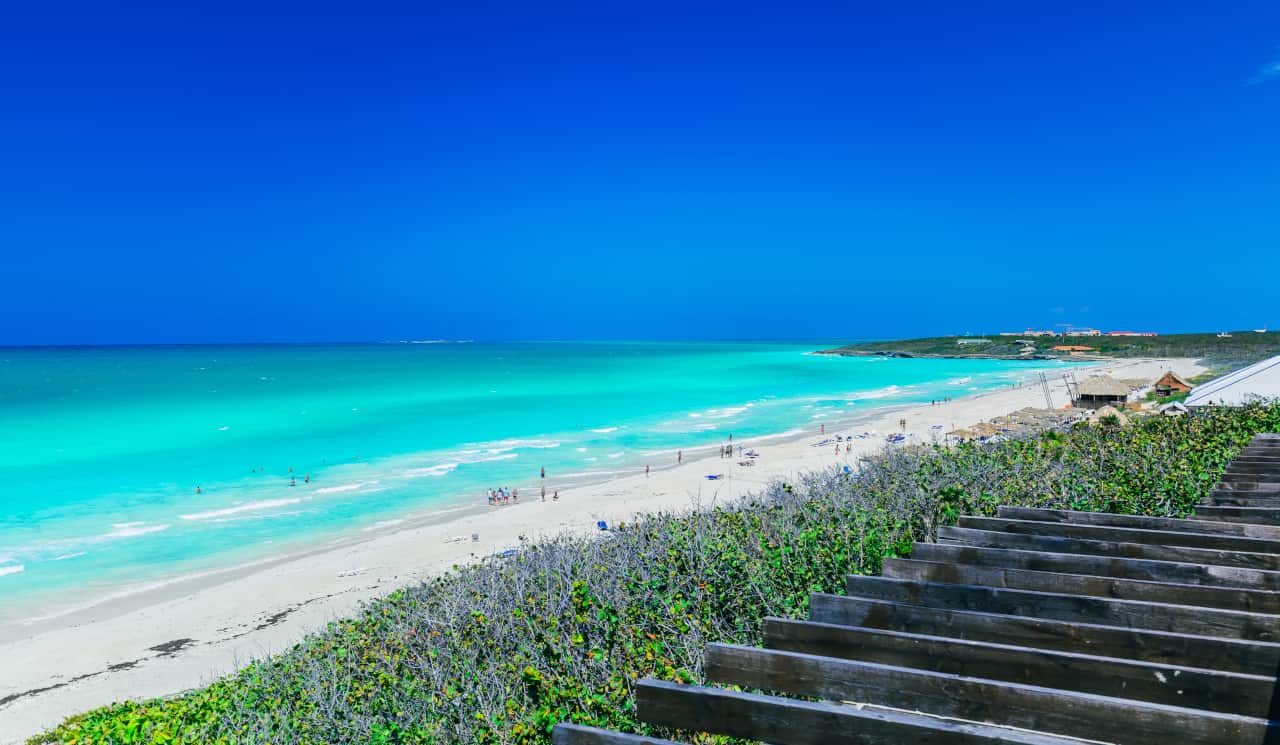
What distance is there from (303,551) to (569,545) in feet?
46.5

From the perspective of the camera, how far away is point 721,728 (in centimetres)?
258

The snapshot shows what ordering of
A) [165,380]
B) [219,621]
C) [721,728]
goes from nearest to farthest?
[721,728], [219,621], [165,380]

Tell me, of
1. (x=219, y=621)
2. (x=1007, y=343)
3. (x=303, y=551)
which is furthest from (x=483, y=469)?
(x=1007, y=343)

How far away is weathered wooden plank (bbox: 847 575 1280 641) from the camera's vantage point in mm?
2961

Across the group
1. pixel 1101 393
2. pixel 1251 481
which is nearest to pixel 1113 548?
pixel 1251 481

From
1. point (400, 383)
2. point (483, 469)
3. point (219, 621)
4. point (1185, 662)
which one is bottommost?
point (219, 621)

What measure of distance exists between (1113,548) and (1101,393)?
3542cm

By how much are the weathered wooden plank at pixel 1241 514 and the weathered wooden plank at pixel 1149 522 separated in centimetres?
36

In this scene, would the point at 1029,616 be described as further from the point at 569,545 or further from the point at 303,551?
the point at 303,551

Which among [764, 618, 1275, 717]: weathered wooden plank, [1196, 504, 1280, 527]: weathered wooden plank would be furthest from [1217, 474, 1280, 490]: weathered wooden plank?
[764, 618, 1275, 717]: weathered wooden plank

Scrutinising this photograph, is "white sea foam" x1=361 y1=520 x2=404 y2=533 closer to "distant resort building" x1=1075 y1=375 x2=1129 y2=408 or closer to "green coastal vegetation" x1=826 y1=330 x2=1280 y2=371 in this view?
"distant resort building" x1=1075 y1=375 x2=1129 y2=408

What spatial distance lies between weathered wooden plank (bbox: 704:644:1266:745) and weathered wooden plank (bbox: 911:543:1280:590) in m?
1.48

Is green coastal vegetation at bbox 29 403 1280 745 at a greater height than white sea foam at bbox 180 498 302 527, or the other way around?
white sea foam at bbox 180 498 302 527

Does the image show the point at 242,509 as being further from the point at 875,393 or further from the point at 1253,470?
the point at 875,393
